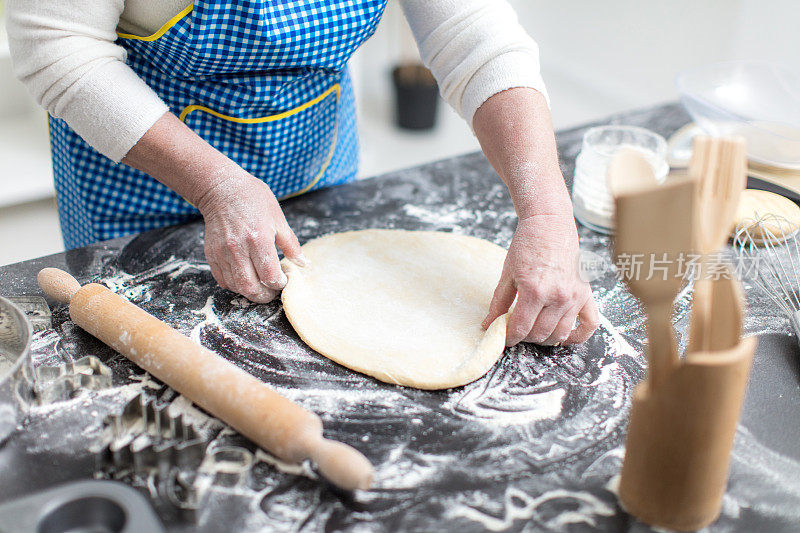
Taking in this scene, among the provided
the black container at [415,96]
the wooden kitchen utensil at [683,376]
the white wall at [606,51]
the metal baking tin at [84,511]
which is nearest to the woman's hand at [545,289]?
the wooden kitchen utensil at [683,376]

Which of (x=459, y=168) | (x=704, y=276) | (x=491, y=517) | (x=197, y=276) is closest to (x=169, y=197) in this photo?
(x=197, y=276)

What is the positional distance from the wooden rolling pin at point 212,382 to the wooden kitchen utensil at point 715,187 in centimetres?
38

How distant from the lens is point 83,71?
3.11 ft

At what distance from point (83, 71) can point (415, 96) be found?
247 centimetres

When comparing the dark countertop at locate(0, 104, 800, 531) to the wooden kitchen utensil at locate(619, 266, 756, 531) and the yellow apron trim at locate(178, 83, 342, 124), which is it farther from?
the yellow apron trim at locate(178, 83, 342, 124)

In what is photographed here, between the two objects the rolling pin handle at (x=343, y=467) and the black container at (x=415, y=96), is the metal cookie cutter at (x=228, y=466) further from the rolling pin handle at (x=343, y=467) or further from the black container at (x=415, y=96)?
the black container at (x=415, y=96)

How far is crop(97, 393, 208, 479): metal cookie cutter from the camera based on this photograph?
0.68 m

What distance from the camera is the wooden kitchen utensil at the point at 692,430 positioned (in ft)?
1.85

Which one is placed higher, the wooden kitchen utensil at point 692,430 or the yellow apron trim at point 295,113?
the yellow apron trim at point 295,113

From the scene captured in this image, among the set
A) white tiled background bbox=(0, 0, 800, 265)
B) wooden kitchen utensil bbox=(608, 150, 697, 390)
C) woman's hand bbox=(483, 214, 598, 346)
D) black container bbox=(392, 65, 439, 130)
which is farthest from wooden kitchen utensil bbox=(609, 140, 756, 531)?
black container bbox=(392, 65, 439, 130)

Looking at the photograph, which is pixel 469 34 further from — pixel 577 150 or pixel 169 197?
pixel 169 197

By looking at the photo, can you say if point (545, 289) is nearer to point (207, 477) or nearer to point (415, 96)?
point (207, 477)

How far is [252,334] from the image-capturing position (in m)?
0.93

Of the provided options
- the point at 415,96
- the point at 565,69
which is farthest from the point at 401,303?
the point at 565,69
